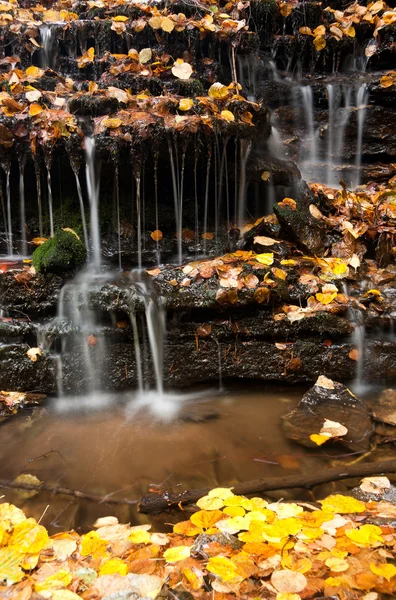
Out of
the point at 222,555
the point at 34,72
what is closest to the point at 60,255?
the point at 222,555

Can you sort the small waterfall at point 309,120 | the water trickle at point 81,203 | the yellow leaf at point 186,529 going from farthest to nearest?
the small waterfall at point 309,120 → the water trickle at point 81,203 → the yellow leaf at point 186,529

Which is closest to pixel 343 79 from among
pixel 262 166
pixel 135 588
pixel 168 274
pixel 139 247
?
pixel 262 166

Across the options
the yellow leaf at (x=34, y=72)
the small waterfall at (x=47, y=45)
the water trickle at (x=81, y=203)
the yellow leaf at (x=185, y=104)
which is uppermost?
the small waterfall at (x=47, y=45)

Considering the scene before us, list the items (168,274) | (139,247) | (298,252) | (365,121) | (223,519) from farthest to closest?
1. (365,121)
2. (139,247)
3. (298,252)
4. (168,274)
5. (223,519)

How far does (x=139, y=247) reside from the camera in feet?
18.0

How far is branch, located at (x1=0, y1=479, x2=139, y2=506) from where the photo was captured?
8.29ft

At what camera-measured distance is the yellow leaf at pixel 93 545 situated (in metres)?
1.97

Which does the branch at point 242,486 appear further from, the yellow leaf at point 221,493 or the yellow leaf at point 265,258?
the yellow leaf at point 265,258

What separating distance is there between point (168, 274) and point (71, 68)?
511 cm

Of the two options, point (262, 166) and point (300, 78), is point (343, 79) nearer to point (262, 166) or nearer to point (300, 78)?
point (300, 78)

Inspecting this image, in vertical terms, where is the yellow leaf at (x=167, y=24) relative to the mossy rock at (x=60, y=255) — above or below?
above

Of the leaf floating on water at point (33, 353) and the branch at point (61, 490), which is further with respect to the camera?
the leaf floating on water at point (33, 353)

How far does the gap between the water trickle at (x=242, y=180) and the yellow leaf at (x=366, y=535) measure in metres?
4.45

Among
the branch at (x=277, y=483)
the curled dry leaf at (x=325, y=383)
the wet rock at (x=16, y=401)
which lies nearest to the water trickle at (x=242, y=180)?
the curled dry leaf at (x=325, y=383)
